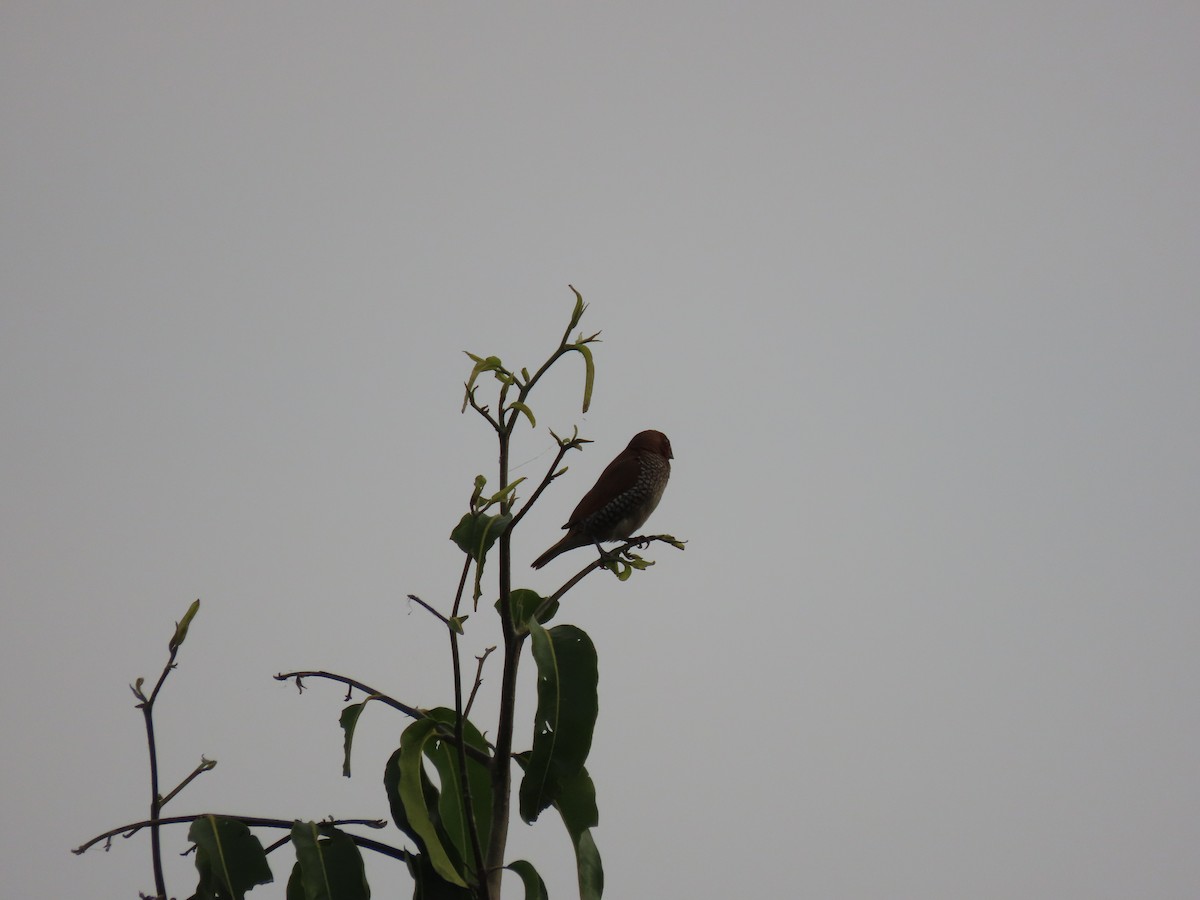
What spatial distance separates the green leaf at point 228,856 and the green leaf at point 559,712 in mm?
Result: 633

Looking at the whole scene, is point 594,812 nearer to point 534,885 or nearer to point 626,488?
point 534,885

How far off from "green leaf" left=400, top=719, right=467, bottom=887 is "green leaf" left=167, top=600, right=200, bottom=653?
69 cm

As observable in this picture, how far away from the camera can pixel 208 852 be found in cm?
260

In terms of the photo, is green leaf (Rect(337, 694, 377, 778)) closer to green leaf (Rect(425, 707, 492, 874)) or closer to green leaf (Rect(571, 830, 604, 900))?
green leaf (Rect(425, 707, 492, 874))

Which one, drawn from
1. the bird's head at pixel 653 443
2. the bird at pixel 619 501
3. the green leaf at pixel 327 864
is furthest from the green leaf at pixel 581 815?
the bird's head at pixel 653 443

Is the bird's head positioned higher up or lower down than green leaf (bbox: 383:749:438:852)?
higher up

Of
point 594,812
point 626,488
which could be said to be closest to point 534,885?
point 594,812

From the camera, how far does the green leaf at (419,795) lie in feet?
8.06

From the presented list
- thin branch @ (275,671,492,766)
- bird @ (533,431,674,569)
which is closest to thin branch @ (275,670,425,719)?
thin branch @ (275,671,492,766)

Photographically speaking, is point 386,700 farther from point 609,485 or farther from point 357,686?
point 609,485

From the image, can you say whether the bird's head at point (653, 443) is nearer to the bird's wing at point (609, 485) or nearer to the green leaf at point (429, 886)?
the bird's wing at point (609, 485)

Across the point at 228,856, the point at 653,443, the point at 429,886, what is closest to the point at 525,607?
the point at 429,886

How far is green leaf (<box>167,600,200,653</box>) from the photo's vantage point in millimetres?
2059

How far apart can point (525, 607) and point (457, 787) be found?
45 cm
